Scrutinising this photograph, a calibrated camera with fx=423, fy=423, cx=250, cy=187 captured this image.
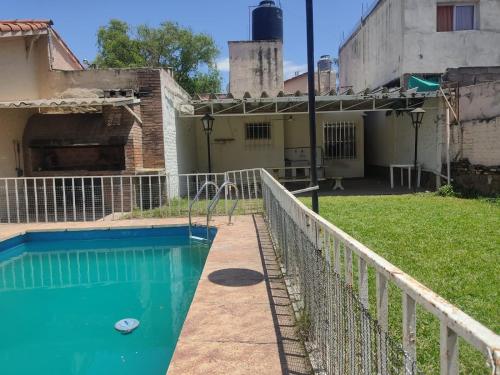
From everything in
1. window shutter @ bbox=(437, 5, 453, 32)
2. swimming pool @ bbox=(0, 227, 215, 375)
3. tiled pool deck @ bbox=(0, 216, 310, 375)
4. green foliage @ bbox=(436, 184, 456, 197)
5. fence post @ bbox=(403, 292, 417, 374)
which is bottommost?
swimming pool @ bbox=(0, 227, 215, 375)

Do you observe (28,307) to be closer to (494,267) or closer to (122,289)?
(122,289)

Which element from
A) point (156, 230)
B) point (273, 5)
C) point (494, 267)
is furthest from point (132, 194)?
point (273, 5)

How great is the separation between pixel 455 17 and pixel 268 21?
10453 mm

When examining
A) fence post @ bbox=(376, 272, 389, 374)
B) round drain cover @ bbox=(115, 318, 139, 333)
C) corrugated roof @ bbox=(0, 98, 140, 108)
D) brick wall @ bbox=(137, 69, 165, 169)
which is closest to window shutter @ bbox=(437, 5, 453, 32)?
brick wall @ bbox=(137, 69, 165, 169)

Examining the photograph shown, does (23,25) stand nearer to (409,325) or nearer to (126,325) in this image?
(126,325)

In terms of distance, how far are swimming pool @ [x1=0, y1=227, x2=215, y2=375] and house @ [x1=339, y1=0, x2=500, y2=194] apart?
7258 mm

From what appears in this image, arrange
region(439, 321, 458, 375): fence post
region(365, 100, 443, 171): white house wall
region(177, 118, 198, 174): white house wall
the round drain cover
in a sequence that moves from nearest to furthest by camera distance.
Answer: region(439, 321, 458, 375): fence post, the round drain cover, region(365, 100, 443, 171): white house wall, region(177, 118, 198, 174): white house wall

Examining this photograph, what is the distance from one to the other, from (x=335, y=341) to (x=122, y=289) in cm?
443

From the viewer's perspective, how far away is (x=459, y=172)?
1122 cm

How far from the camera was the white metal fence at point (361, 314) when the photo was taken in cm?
109

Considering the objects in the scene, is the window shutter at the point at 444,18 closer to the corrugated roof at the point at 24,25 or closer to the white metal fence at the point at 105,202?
the white metal fence at the point at 105,202

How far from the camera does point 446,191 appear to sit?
1109 cm

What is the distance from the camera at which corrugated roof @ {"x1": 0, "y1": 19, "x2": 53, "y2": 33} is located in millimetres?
9695

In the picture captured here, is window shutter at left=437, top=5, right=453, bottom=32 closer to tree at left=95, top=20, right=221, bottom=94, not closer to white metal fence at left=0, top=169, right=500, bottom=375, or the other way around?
white metal fence at left=0, top=169, right=500, bottom=375
